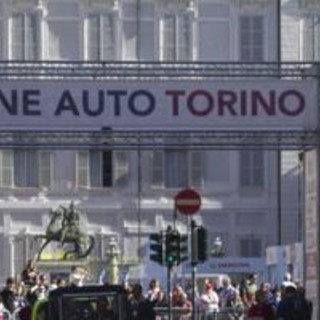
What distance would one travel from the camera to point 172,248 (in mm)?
43406

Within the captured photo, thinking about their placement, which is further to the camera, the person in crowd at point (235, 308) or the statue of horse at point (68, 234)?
the statue of horse at point (68, 234)

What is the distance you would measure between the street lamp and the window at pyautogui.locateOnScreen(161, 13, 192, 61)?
7737 mm

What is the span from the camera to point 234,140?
33188 millimetres

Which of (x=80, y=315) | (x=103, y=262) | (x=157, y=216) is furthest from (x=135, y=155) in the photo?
(x=80, y=315)

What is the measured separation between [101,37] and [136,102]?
53138 mm

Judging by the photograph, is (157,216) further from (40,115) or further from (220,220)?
(40,115)

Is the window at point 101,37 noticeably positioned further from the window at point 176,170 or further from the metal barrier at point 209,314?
the metal barrier at point 209,314

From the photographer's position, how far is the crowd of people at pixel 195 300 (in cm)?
3547

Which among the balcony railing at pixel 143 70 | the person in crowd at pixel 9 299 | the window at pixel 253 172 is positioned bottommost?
the person in crowd at pixel 9 299

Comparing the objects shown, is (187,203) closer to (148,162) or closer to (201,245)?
(201,245)

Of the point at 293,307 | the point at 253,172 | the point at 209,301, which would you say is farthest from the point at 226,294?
the point at 253,172

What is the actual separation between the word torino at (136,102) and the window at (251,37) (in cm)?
5326

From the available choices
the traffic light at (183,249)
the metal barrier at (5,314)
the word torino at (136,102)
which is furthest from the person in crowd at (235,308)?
the word torino at (136,102)

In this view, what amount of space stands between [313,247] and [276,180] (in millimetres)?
52453
